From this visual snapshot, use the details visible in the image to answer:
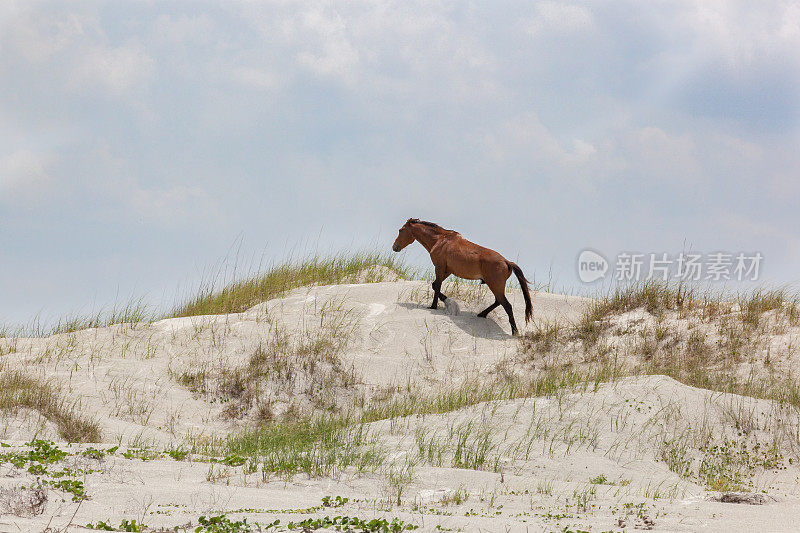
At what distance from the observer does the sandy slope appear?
5.95m

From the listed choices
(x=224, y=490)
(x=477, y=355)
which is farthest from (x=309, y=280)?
(x=224, y=490)

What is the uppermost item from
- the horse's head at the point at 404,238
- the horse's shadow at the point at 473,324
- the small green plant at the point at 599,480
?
the horse's head at the point at 404,238

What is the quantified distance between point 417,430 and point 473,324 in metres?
6.20

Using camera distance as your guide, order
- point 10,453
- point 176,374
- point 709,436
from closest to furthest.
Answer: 1. point 10,453
2. point 709,436
3. point 176,374

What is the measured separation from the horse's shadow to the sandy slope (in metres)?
0.05

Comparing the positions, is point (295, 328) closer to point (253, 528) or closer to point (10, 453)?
point (10, 453)

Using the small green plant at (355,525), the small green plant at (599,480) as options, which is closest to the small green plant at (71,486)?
the small green plant at (355,525)

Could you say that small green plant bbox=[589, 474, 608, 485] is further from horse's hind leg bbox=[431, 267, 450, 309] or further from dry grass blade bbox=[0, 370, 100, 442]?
horse's hind leg bbox=[431, 267, 450, 309]

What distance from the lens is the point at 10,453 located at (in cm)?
698

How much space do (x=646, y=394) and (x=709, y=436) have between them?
960 millimetres

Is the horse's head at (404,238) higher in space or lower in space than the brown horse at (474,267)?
higher

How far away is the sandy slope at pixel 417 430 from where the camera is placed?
234 inches

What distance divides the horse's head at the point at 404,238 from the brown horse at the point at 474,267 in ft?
2.42

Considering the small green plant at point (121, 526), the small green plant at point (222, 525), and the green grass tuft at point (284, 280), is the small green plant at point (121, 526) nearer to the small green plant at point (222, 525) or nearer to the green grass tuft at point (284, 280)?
the small green plant at point (222, 525)
